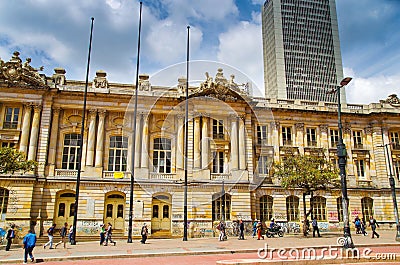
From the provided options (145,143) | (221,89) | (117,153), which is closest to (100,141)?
(117,153)

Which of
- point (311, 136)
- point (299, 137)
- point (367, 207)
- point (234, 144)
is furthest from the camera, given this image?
point (311, 136)

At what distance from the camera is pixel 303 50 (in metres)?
119

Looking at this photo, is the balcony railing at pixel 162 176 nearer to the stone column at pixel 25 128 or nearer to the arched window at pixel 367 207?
the stone column at pixel 25 128


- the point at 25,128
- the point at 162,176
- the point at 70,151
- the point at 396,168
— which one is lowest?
the point at 162,176

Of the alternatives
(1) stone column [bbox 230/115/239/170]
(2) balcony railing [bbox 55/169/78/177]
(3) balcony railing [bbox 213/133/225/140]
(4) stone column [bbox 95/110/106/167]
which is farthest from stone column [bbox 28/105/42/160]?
(1) stone column [bbox 230/115/239/170]

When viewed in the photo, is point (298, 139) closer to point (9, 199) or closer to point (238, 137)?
point (238, 137)

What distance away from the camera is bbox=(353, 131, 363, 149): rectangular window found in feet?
131

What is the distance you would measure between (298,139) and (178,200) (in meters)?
15.6

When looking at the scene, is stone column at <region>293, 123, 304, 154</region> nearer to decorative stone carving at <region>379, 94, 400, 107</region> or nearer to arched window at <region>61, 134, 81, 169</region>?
decorative stone carving at <region>379, 94, 400, 107</region>

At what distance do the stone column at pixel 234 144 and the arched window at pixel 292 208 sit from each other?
7.47 m

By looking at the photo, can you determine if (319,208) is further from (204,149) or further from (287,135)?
(204,149)

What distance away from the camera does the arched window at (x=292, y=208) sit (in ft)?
119

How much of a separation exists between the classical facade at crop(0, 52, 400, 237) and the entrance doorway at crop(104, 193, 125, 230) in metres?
0.10

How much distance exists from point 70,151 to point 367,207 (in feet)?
106
